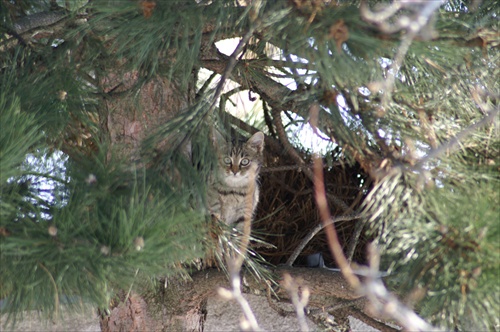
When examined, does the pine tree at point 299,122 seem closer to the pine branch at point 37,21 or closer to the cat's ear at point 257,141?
the pine branch at point 37,21

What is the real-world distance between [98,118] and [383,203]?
0.93 m

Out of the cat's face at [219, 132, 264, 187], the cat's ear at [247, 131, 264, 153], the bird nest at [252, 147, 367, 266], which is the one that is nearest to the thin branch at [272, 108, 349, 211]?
the bird nest at [252, 147, 367, 266]

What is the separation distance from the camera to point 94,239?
111 centimetres

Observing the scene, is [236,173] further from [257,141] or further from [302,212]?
[302,212]

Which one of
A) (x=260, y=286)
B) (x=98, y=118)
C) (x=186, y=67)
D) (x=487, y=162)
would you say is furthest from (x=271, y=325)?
(x=487, y=162)

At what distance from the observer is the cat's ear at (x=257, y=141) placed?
2355 millimetres

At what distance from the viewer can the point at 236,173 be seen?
2480mm

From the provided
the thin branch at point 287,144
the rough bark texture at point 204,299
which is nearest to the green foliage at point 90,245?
the rough bark texture at point 204,299

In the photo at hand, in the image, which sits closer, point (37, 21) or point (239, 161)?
point (37, 21)

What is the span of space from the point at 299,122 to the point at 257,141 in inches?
38.0

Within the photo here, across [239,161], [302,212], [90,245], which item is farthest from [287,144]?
[90,245]

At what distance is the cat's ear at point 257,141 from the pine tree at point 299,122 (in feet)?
2.69

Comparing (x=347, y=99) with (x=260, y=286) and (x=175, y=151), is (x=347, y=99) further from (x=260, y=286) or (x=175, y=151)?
(x=260, y=286)

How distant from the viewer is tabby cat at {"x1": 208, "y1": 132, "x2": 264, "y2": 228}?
94.4 inches
